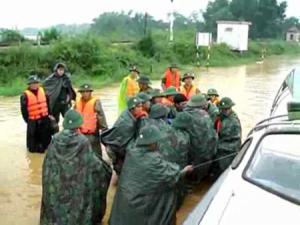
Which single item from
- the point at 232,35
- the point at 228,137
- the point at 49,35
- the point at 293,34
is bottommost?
the point at 293,34

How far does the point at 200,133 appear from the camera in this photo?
23.4ft

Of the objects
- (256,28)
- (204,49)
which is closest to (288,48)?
(256,28)

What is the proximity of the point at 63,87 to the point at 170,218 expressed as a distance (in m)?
5.00

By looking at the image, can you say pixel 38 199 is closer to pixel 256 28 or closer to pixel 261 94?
pixel 261 94

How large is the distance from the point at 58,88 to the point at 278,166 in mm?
7112

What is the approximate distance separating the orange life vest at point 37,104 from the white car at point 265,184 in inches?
241

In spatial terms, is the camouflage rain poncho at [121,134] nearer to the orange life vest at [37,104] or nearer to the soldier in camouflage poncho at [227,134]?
the soldier in camouflage poncho at [227,134]

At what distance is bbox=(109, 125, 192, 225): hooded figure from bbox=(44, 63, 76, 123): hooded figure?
4.73m

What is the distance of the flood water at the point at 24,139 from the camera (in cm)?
736

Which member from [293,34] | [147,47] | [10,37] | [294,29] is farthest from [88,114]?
[294,29]

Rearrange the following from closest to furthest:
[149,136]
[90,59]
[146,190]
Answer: [149,136] < [146,190] < [90,59]

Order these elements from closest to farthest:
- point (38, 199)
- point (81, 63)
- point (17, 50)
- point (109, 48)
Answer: point (38, 199), point (17, 50), point (81, 63), point (109, 48)

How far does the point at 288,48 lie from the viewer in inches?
2131

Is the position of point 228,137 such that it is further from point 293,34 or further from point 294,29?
point 294,29
